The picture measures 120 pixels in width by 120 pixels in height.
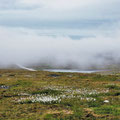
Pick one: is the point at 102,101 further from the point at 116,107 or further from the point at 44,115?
the point at 44,115

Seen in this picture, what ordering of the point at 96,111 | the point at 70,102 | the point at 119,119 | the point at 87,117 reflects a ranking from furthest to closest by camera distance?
the point at 70,102 < the point at 96,111 < the point at 87,117 < the point at 119,119

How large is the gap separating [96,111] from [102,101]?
5830mm

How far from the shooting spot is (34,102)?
2834cm

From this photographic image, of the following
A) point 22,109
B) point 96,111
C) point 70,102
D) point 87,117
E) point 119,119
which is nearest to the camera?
point 119,119

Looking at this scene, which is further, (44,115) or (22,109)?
(22,109)

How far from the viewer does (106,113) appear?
21.7m

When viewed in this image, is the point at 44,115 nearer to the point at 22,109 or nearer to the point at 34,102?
the point at 22,109

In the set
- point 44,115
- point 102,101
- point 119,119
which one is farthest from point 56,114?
point 102,101

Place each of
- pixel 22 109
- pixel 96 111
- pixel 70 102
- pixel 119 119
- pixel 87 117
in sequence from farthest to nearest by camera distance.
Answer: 1. pixel 70 102
2. pixel 22 109
3. pixel 96 111
4. pixel 87 117
5. pixel 119 119

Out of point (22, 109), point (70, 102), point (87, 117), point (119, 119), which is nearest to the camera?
point (119, 119)

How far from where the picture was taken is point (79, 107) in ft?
80.6

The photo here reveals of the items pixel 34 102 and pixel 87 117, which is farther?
pixel 34 102

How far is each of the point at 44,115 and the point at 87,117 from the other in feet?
13.9

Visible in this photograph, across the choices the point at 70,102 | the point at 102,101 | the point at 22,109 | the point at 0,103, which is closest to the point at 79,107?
the point at 70,102
